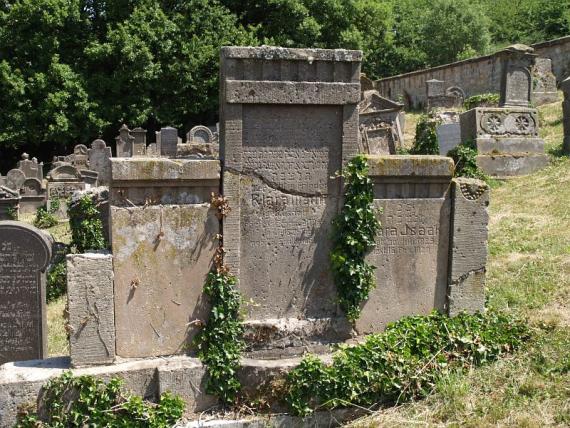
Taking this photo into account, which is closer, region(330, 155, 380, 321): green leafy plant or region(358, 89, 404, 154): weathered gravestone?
region(330, 155, 380, 321): green leafy plant

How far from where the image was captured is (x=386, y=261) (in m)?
5.07

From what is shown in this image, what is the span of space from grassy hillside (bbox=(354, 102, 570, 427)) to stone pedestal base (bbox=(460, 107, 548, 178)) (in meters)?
2.99

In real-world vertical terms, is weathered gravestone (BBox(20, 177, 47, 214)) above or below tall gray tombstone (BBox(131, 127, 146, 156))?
below

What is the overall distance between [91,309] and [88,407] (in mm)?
737

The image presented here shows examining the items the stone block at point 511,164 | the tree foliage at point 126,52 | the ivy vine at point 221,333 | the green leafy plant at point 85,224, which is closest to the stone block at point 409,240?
the ivy vine at point 221,333

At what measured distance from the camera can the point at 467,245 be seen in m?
5.17

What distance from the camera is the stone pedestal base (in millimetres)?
11781

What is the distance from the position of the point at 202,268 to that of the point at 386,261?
162 centimetres

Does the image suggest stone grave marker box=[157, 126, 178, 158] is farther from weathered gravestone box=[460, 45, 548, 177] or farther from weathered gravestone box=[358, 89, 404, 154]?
weathered gravestone box=[460, 45, 548, 177]

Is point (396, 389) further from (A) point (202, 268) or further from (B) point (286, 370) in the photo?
(A) point (202, 268)

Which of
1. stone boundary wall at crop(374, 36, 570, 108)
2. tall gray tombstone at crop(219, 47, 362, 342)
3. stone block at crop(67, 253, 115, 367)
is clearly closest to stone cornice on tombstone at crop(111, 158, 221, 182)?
tall gray tombstone at crop(219, 47, 362, 342)

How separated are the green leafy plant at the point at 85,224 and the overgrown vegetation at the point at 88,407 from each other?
4463mm

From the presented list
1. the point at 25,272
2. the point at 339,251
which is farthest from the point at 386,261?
the point at 25,272

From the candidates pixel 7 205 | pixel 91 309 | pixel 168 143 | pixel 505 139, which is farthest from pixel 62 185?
pixel 91 309
